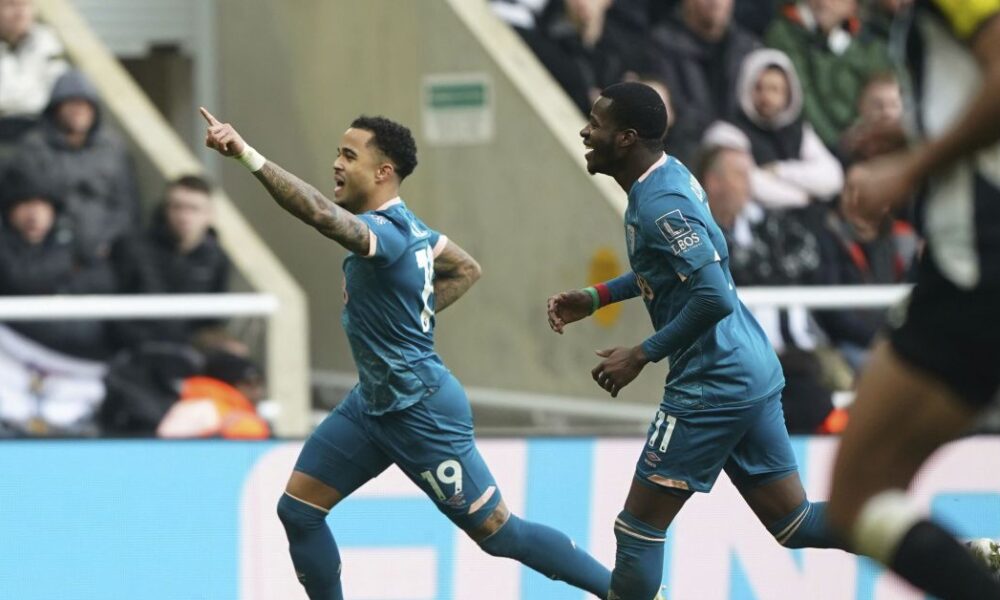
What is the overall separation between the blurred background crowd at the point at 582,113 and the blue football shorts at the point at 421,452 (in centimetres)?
258

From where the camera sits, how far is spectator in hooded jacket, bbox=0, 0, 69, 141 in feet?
32.0

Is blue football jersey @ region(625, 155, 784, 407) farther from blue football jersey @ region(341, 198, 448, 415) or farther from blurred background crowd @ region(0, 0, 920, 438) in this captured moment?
blurred background crowd @ region(0, 0, 920, 438)

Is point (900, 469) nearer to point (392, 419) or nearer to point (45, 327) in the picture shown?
point (392, 419)

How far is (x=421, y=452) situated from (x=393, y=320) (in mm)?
475

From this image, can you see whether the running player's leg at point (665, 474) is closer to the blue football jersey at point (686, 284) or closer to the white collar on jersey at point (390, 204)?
the blue football jersey at point (686, 284)

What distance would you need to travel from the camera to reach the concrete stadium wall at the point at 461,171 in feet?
34.0

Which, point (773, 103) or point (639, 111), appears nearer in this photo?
point (639, 111)

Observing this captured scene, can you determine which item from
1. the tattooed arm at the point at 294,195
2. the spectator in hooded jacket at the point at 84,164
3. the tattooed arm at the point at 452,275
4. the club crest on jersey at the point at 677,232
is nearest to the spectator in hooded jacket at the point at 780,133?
the spectator in hooded jacket at the point at 84,164

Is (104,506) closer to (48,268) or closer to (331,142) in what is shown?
(48,268)

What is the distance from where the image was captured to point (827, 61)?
35.9 ft

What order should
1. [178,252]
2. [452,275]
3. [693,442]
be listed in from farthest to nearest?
[178,252] < [452,275] < [693,442]

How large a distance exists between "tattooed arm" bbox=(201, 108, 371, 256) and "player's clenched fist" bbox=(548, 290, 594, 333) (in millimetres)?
788

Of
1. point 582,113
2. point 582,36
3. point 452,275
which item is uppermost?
point 582,36

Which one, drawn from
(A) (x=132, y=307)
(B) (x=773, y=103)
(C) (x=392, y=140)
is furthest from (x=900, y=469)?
(B) (x=773, y=103)
